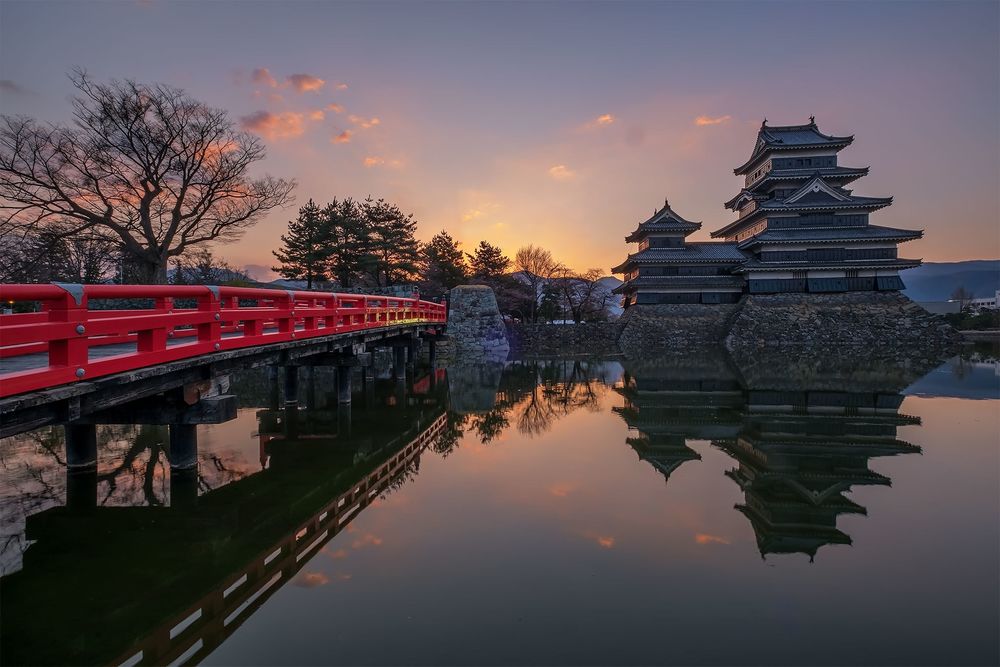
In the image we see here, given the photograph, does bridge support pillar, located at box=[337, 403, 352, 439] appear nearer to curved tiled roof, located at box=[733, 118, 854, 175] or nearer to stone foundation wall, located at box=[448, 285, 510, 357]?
stone foundation wall, located at box=[448, 285, 510, 357]

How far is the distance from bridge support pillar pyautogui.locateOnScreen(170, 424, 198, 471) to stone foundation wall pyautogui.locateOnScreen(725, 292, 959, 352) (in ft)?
98.2

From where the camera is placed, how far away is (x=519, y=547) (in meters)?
5.01

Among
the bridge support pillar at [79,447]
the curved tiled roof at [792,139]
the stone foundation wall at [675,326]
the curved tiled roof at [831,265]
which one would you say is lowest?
the bridge support pillar at [79,447]

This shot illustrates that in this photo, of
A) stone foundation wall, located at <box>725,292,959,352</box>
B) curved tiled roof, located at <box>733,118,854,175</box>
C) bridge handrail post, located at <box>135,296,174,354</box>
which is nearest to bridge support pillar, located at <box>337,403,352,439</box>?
bridge handrail post, located at <box>135,296,174,354</box>

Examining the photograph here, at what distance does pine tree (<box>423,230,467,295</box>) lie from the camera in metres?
39.2

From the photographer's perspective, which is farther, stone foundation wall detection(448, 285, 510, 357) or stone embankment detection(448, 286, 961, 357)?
stone foundation wall detection(448, 285, 510, 357)

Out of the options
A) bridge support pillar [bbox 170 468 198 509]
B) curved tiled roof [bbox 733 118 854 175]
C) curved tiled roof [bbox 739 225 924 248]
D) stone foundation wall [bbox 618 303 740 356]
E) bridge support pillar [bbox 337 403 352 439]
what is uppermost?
curved tiled roof [bbox 733 118 854 175]

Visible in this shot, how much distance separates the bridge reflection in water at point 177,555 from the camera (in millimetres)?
3455

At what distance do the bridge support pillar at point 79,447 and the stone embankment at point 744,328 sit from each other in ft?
69.6

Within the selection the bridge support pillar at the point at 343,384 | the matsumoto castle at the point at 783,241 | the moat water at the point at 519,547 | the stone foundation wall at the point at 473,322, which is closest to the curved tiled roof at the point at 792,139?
the matsumoto castle at the point at 783,241

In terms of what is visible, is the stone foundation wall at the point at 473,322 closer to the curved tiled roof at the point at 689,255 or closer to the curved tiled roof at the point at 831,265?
the curved tiled roof at the point at 689,255

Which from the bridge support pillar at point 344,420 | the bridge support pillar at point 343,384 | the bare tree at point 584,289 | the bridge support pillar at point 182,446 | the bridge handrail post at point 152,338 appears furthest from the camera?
the bare tree at point 584,289

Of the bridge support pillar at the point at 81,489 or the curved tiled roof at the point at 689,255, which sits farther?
the curved tiled roof at the point at 689,255

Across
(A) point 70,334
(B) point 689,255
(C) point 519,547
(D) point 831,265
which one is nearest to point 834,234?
(D) point 831,265
